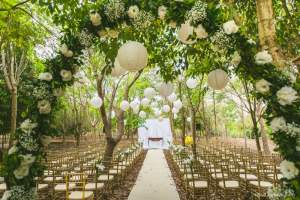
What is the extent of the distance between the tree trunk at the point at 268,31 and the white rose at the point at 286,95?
1.56ft

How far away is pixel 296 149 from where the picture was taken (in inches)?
142

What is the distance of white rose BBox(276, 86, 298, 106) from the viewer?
3.63 m

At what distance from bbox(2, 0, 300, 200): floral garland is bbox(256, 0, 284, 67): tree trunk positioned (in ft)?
0.62

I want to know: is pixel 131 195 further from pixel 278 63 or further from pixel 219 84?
pixel 278 63

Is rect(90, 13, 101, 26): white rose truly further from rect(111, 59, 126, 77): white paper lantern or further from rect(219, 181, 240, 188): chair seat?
rect(219, 181, 240, 188): chair seat

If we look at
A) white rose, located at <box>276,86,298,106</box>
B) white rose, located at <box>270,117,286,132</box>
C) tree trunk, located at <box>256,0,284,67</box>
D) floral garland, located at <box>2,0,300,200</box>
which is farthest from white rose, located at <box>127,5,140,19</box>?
white rose, located at <box>270,117,286,132</box>

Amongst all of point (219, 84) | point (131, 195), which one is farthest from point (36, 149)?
point (131, 195)

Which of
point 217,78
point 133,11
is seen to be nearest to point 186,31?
point 133,11

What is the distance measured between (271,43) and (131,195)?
6014 millimetres

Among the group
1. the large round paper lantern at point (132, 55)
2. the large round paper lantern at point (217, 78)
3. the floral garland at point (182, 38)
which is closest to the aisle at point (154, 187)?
the large round paper lantern at point (217, 78)

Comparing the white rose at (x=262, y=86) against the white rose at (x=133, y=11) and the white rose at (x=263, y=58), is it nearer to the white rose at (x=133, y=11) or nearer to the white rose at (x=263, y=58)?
the white rose at (x=263, y=58)

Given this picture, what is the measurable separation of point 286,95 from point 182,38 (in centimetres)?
150

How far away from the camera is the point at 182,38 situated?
14.7ft

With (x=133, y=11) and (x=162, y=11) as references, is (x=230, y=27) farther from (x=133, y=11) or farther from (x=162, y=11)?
(x=133, y=11)
